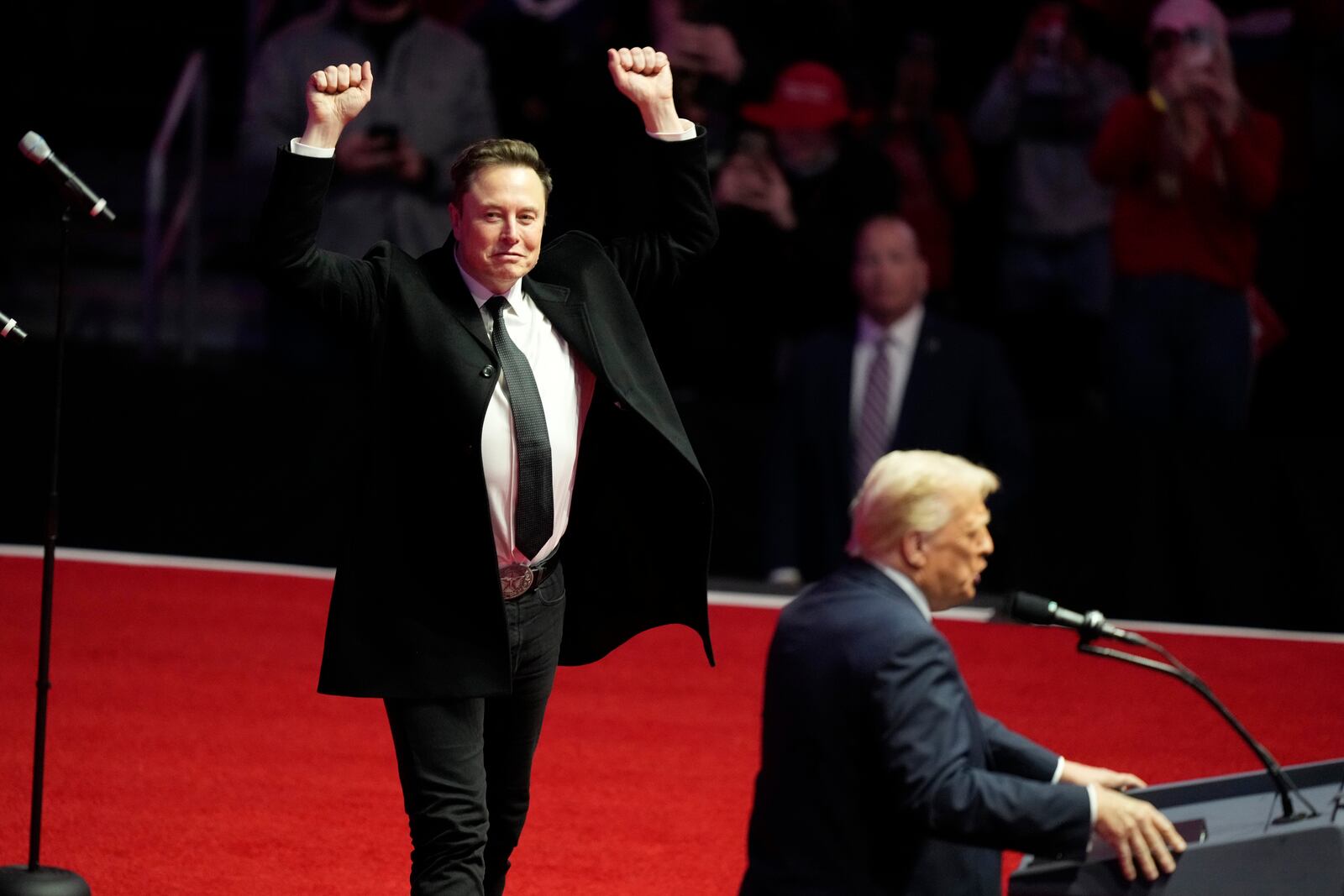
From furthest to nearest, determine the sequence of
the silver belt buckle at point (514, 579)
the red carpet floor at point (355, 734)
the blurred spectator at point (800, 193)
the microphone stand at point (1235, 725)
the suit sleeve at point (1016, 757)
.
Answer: the blurred spectator at point (800, 193) → the red carpet floor at point (355, 734) → the silver belt buckle at point (514, 579) → the suit sleeve at point (1016, 757) → the microphone stand at point (1235, 725)

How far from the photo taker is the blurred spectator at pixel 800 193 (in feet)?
24.1

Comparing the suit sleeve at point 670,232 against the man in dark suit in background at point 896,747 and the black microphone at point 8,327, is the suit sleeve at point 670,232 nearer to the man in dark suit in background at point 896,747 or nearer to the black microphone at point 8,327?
the man in dark suit in background at point 896,747

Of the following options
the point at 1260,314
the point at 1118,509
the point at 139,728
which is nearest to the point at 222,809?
the point at 139,728

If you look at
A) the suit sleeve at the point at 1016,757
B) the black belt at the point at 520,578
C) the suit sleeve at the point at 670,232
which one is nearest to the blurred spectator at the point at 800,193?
the suit sleeve at the point at 670,232

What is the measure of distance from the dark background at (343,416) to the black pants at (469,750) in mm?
3948

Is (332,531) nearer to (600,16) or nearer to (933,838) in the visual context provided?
(600,16)

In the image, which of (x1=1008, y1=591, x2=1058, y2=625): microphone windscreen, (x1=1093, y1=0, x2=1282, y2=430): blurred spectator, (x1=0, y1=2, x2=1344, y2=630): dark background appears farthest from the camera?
(x1=1093, y1=0, x2=1282, y2=430): blurred spectator

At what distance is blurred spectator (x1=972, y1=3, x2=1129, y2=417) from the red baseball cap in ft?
2.31

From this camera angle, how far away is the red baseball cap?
7445 millimetres

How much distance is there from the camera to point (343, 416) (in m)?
7.50

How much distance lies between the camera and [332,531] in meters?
7.61

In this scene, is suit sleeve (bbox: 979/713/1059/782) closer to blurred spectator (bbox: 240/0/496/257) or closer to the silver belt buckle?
the silver belt buckle

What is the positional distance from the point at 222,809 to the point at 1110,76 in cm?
488

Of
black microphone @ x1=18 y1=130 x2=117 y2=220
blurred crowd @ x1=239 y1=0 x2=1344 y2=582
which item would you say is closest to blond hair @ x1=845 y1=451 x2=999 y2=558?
black microphone @ x1=18 y1=130 x2=117 y2=220
